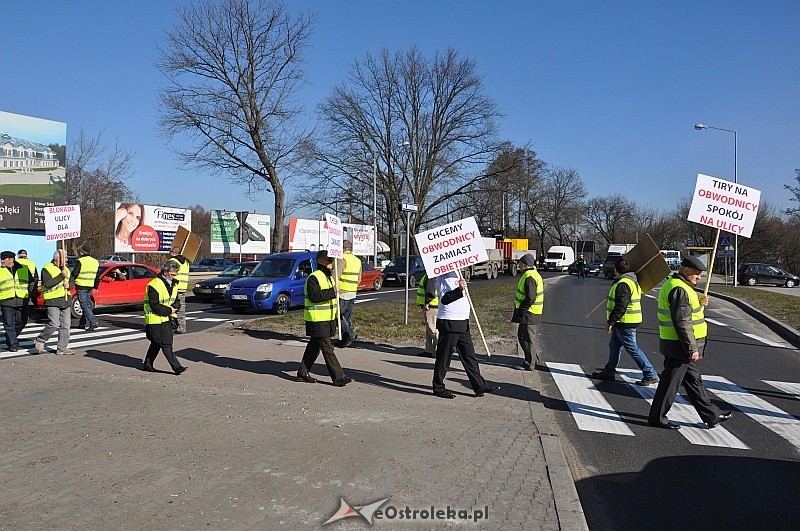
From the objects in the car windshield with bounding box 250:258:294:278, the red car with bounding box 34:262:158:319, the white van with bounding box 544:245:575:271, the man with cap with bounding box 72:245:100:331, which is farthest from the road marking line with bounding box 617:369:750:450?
the white van with bounding box 544:245:575:271

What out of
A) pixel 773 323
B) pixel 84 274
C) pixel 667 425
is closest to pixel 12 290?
pixel 84 274

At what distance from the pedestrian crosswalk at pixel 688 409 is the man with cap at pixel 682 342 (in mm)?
253

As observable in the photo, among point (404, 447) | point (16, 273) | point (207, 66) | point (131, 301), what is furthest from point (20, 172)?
point (404, 447)

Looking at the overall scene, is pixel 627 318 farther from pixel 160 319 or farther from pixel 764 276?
pixel 764 276

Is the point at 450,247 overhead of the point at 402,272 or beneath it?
overhead

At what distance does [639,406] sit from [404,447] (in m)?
3.59

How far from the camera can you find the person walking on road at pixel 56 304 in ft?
34.4

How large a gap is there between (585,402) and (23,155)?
2911 centimetres

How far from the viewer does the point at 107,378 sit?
28.8 feet

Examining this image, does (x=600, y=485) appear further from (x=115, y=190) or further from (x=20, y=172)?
(x=115, y=190)

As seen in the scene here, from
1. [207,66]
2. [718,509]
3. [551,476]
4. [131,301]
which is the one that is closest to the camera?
[718,509]

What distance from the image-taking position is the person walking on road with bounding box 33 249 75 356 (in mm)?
10500

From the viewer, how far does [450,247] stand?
29.0ft

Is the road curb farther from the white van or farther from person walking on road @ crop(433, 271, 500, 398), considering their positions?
the white van
